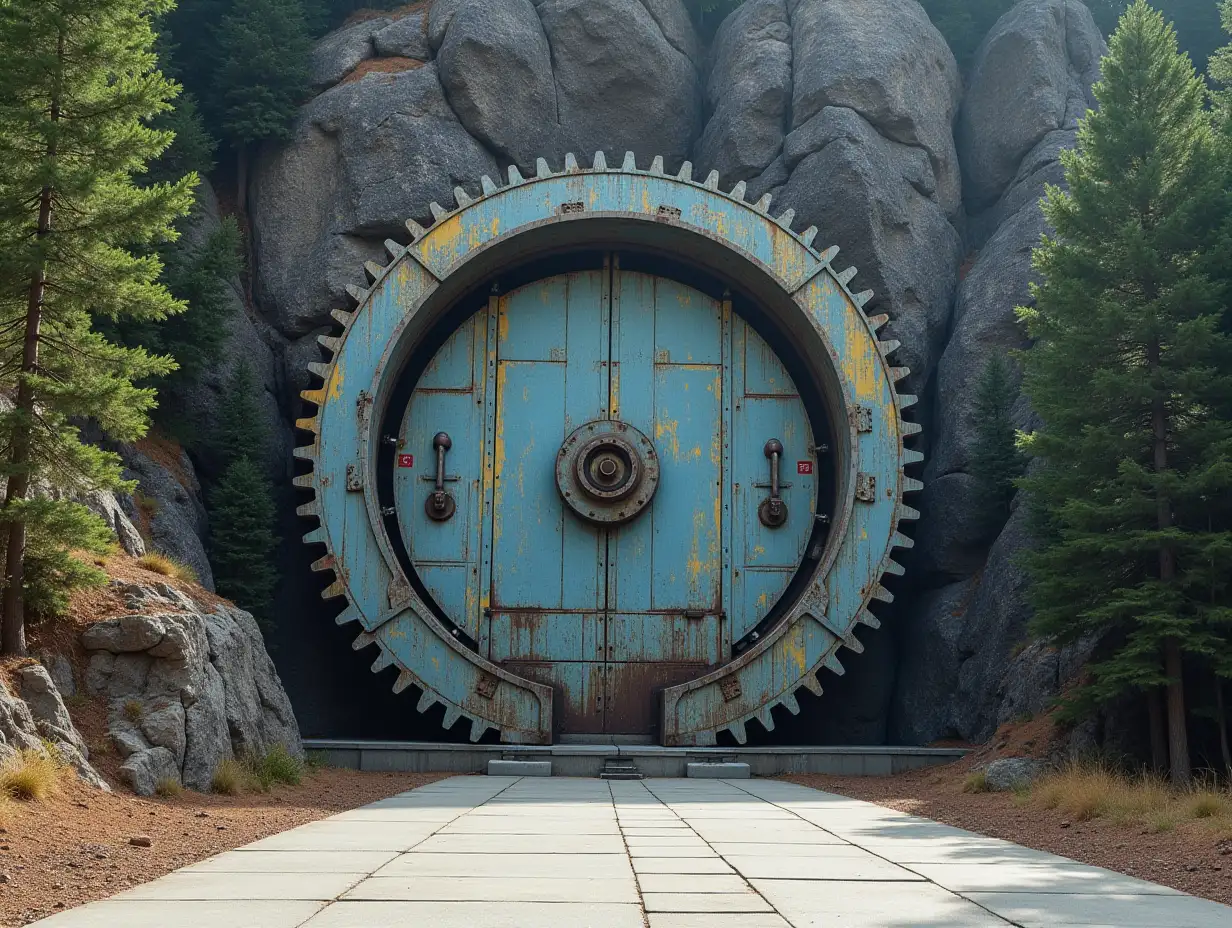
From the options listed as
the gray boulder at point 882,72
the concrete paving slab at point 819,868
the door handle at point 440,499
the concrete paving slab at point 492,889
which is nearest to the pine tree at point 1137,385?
the concrete paving slab at point 819,868

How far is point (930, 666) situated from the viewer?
1667 cm

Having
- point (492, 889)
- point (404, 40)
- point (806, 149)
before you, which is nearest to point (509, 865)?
point (492, 889)

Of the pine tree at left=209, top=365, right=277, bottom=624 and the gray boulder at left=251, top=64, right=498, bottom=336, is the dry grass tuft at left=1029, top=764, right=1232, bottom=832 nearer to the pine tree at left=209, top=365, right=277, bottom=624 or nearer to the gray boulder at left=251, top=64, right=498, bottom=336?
the pine tree at left=209, top=365, right=277, bottom=624

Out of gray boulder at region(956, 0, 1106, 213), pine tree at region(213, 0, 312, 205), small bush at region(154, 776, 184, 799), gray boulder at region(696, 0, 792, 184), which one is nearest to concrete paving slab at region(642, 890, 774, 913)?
small bush at region(154, 776, 184, 799)

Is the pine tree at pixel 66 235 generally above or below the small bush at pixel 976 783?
above

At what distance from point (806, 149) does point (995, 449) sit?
5.33 metres

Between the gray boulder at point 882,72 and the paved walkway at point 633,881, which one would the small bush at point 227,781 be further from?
the gray boulder at point 882,72

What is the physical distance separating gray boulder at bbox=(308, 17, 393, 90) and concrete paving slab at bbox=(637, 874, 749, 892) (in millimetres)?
15756

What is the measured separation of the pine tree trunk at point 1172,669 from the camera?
1068cm

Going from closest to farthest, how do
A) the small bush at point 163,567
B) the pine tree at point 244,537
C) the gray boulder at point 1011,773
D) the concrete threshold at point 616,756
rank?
the gray boulder at point 1011,773 → the small bush at point 163,567 → the concrete threshold at point 616,756 → the pine tree at point 244,537

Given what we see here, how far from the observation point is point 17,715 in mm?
8453

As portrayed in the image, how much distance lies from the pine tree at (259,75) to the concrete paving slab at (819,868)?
577 inches

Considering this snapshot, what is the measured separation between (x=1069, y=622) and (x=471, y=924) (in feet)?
27.8

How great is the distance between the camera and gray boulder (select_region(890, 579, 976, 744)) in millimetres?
16344
